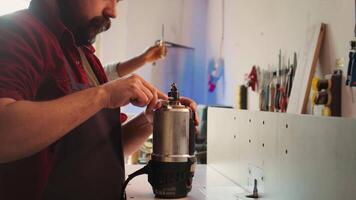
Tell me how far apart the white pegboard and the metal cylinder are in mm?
256

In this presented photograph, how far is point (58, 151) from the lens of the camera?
2.74 ft

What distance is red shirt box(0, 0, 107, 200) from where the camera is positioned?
0.69 metres

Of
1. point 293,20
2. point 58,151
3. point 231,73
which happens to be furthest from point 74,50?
point 231,73

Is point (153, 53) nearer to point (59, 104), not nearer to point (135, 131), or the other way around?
point (135, 131)

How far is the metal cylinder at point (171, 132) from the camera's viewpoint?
34.3 inches

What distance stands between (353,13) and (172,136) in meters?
0.72

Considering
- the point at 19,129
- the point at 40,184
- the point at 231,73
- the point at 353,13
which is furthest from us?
the point at 231,73

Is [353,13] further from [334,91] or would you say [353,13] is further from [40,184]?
[40,184]

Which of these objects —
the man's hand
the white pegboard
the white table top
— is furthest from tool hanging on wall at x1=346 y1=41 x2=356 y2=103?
the man's hand

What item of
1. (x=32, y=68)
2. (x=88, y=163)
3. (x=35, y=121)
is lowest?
(x=88, y=163)

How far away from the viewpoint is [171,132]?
870mm

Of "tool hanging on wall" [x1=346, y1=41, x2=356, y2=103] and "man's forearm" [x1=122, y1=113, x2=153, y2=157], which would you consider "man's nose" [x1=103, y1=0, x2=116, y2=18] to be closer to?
"man's forearm" [x1=122, y1=113, x2=153, y2=157]

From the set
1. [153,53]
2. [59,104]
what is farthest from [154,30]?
[59,104]

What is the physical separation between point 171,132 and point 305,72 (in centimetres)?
73
